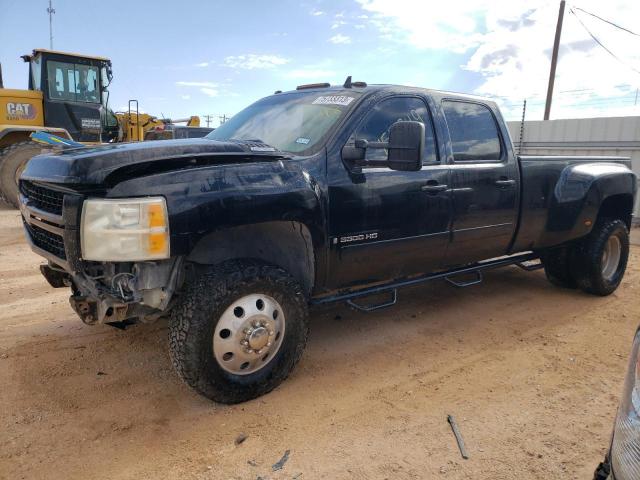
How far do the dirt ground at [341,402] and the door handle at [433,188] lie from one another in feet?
4.16

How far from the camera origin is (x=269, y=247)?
11.0 ft

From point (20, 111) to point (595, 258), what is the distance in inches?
467

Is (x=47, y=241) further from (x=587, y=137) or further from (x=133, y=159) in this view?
(x=587, y=137)

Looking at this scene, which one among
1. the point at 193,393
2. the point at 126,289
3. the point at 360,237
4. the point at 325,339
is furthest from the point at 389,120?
the point at 193,393

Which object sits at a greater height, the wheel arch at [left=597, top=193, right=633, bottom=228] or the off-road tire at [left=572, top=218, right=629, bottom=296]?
the wheel arch at [left=597, top=193, right=633, bottom=228]

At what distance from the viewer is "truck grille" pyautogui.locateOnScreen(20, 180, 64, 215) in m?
2.84

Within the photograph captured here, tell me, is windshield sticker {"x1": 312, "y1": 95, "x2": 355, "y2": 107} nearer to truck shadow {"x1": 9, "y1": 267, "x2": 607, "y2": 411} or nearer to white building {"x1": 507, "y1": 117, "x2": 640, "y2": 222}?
truck shadow {"x1": 9, "y1": 267, "x2": 607, "y2": 411}

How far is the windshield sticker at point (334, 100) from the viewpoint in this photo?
3626 millimetres

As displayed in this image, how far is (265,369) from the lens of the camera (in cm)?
309

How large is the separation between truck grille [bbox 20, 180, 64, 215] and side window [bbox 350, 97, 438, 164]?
191 cm

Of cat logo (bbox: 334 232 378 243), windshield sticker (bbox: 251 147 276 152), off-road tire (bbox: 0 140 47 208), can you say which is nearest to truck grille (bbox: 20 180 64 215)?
windshield sticker (bbox: 251 147 276 152)

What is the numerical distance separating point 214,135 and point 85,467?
268cm

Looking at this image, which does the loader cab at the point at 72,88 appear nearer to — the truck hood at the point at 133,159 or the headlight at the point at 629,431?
the truck hood at the point at 133,159

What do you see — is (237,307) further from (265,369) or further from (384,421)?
(384,421)
